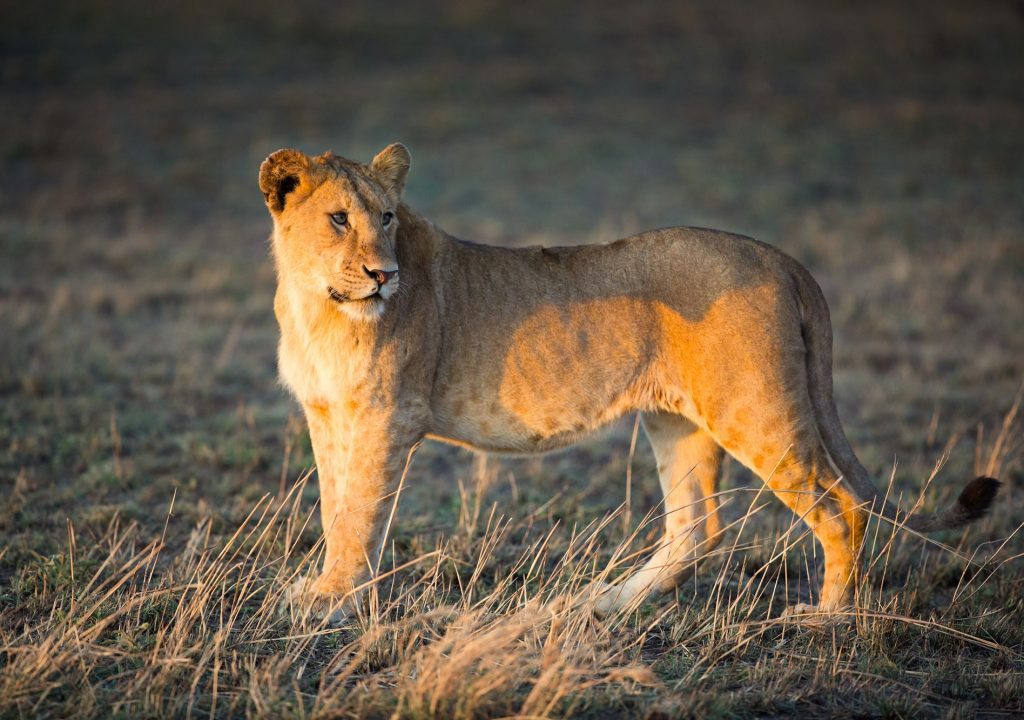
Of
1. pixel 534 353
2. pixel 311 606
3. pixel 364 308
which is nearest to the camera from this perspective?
pixel 311 606

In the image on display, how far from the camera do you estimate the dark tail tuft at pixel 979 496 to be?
→ 4.68 metres

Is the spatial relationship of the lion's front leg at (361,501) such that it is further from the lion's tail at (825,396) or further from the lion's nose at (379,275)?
the lion's tail at (825,396)

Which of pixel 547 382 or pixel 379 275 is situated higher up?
pixel 379 275

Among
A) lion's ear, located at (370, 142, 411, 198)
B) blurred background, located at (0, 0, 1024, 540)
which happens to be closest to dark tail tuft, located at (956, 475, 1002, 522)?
blurred background, located at (0, 0, 1024, 540)

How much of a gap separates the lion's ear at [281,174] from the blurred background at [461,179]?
80.6 inches

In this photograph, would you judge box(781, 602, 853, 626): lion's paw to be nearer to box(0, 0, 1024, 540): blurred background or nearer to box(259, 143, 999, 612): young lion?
box(259, 143, 999, 612): young lion

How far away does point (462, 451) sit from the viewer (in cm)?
766

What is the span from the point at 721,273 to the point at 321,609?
7.55 ft

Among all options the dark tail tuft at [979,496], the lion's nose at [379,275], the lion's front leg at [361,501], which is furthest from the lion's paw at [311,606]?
the dark tail tuft at [979,496]

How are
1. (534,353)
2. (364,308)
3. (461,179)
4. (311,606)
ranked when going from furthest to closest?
(461,179), (534,353), (364,308), (311,606)

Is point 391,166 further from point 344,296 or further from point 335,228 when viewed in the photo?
point 344,296

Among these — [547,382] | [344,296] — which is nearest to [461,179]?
[547,382]

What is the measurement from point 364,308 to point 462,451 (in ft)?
10.7

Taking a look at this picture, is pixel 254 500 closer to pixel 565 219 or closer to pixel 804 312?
pixel 804 312
